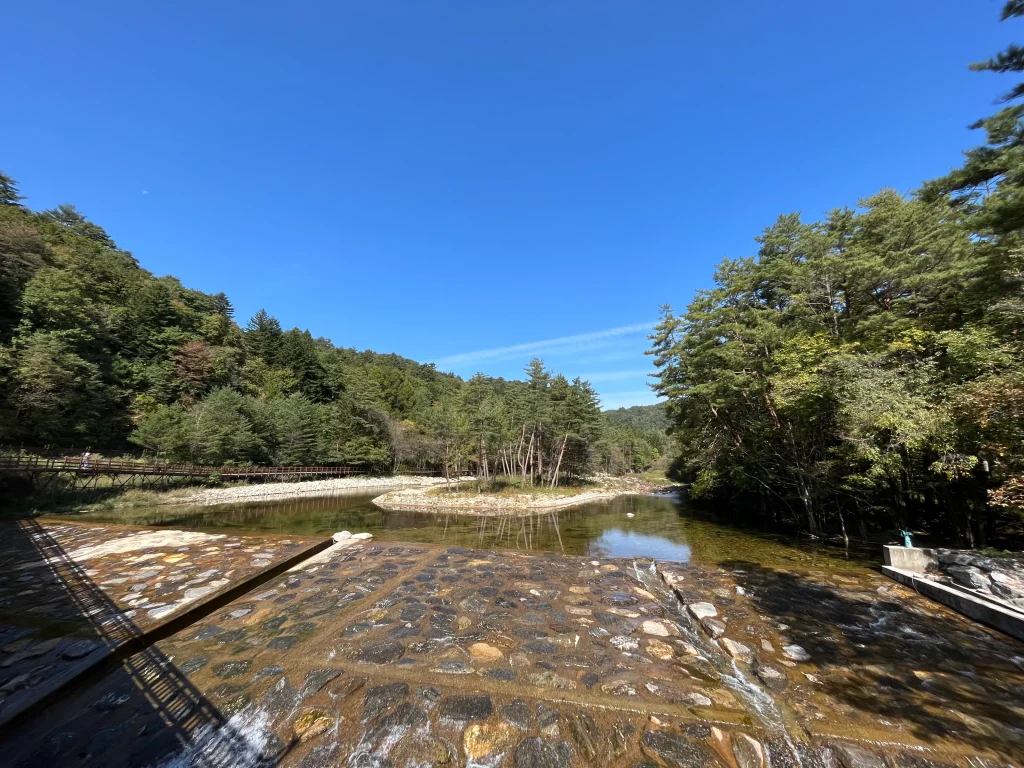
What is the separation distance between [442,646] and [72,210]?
250 feet

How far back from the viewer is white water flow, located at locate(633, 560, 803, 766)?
2385 mm

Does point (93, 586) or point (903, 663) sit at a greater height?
point (93, 586)

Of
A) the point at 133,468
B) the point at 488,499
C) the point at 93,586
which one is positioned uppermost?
the point at 133,468

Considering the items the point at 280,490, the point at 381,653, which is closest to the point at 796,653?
the point at 381,653

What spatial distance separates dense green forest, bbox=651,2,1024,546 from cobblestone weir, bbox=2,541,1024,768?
4.25 m

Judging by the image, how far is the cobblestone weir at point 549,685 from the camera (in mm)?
2170

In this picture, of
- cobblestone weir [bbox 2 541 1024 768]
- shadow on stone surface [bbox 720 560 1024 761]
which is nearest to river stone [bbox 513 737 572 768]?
cobblestone weir [bbox 2 541 1024 768]

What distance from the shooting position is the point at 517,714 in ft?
8.15

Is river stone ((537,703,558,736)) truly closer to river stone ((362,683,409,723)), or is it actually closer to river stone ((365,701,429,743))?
river stone ((365,701,429,743))

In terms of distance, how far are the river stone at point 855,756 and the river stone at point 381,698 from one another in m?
2.73

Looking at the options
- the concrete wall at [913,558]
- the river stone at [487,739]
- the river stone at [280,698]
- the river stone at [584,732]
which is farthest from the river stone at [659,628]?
the concrete wall at [913,558]

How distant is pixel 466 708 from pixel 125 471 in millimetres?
27284

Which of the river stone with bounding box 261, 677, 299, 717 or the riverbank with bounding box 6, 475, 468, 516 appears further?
the riverbank with bounding box 6, 475, 468, 516

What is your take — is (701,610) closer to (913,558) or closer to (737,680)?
(737,680)
